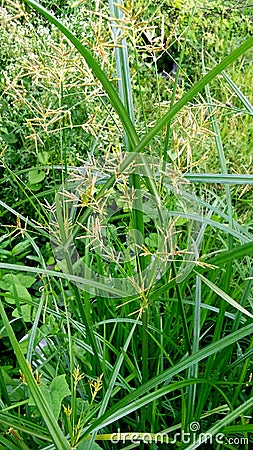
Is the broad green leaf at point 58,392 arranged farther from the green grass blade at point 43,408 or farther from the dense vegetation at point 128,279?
the green grass blade at point 43,408

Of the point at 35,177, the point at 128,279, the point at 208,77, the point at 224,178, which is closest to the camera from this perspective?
the point at 208,77

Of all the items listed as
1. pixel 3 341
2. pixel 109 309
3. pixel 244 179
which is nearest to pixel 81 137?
pixel 3 341

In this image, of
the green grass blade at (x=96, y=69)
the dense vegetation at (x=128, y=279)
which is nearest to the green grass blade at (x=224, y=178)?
the dense vegetation at (x=128, y=279)

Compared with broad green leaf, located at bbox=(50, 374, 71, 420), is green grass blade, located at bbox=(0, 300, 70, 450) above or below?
above

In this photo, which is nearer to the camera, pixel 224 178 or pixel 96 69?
pixel 96 69

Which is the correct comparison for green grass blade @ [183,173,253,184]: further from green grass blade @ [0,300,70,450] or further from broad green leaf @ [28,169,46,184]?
broad green leaf @ [28,169,46,184]

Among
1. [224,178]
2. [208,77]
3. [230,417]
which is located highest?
[208,77]

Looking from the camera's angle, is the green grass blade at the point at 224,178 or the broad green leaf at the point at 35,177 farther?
the broad green leaf at the point at 35,177

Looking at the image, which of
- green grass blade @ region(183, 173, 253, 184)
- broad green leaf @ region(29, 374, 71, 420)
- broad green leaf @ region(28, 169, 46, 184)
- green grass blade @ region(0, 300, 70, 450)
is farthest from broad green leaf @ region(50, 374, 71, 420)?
broad green leaf @ region(28, 169, 46, 184)

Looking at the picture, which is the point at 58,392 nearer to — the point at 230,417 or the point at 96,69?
the point at 230,417

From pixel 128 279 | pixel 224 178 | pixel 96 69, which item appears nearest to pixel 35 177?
pixel 128 279

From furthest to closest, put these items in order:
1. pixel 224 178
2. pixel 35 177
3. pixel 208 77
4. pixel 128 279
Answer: pixel 35 177
pixel 128 279
pixel 224 178
pixel 208 77

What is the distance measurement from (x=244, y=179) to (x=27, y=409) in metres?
0.55

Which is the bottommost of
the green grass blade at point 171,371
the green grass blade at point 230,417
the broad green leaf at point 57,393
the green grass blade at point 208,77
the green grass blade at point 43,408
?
the green grass blade at point 230,417
